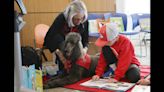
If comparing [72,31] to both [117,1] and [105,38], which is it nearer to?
[105,38]

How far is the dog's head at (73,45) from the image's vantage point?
245cm

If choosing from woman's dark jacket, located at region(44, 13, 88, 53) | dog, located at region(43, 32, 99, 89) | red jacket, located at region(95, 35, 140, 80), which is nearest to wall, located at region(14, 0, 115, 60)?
woman's dark jacket, located at region(44, 13, 88, 53)

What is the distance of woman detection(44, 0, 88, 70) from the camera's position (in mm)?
2502

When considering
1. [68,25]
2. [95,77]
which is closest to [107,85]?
[95,77]

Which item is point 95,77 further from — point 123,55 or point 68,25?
point 68,25

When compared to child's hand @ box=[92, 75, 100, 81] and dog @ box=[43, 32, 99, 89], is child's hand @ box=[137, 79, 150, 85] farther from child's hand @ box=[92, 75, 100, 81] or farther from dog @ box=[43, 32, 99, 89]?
dog @ box=[43, 32, 99, 89]

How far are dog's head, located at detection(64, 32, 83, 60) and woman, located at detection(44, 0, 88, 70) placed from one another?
0.09 m

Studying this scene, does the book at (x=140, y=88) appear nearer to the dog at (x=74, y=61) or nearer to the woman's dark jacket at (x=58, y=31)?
the dog at (x=74, y=61)

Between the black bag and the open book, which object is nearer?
the open book

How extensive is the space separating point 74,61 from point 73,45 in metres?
0.17
